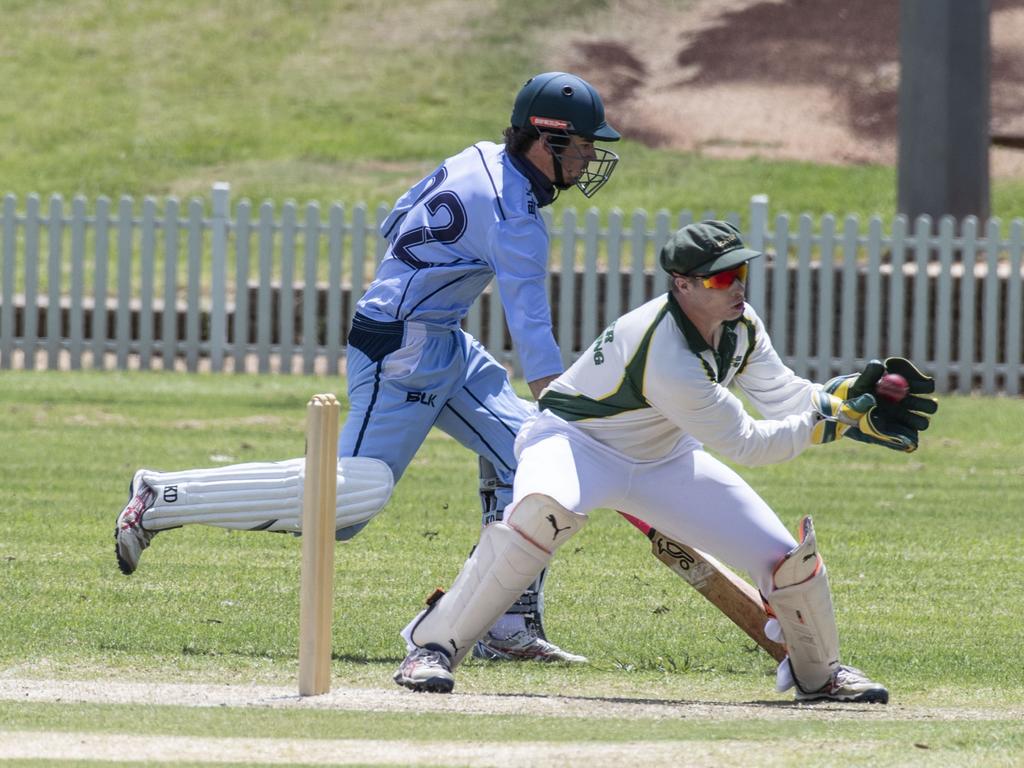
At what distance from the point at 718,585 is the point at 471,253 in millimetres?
1521

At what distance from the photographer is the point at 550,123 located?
689 cm

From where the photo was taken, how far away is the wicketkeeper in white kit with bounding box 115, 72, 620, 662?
670 cm

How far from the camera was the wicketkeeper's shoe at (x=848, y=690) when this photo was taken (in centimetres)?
631

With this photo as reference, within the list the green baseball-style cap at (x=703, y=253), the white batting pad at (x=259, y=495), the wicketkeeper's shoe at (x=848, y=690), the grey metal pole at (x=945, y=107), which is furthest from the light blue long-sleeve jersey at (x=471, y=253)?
the grey metal pole at (x=945, y=107)

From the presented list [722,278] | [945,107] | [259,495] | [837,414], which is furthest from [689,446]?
[945,107]

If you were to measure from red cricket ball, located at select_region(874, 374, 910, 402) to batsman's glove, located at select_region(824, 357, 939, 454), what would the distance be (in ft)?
0.05

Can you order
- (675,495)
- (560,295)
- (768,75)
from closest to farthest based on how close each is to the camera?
(675,495), (560,295), (768,75)

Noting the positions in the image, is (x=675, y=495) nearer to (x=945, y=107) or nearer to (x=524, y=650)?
(x=524, y=650)

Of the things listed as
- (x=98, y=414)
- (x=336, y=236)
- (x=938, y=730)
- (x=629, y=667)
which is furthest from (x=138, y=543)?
(x=336, y=236)

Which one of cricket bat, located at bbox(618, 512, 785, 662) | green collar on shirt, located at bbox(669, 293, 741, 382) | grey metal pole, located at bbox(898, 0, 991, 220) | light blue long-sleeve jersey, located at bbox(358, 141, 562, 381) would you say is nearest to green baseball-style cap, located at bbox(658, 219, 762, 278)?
green collar on shirt, located at bbox(669, 293, 741, 382)

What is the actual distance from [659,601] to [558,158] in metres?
2.28

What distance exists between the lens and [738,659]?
718cm

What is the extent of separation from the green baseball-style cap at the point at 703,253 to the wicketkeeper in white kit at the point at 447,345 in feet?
2.83

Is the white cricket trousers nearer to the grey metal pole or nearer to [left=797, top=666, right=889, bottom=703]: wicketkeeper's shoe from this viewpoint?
[left=797, top=666, right=889, bottom=703]: wicketkeeper's shoe
